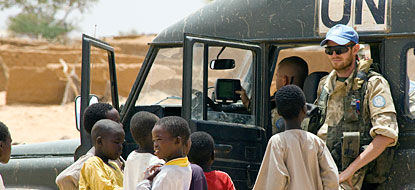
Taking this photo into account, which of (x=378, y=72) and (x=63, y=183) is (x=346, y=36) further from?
(x=63, y=183)

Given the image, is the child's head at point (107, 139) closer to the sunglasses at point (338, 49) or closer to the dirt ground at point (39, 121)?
the sunglasses at point (338, 49)

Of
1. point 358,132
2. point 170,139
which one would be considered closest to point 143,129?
point 170,139

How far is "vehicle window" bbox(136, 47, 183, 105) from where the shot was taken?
561cm

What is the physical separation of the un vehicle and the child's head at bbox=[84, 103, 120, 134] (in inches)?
15.4

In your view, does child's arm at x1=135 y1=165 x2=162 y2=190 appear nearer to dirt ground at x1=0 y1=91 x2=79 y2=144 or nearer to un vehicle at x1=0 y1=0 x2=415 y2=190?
un vehicle at x1=0 y1=0 x2=415 y2=190

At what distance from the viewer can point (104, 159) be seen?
4219 mm

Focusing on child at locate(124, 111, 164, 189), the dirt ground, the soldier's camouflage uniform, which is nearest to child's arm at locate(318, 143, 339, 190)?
the soldier's camouflage uniform

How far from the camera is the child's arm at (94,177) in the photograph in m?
4.07

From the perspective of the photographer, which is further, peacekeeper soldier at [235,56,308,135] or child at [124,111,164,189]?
peacekeeper soldier at [235,56,308,135]

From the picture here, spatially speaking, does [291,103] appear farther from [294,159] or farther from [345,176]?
[345,176]

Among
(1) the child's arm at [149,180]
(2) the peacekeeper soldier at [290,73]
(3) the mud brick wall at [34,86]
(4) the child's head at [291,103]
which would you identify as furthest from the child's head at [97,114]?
(3) the mud brick wall at [34,86]

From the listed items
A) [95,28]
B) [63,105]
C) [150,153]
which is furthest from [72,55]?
[150,153]

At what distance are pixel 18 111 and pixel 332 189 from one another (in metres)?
17.3

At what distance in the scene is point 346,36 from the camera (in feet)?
15.7
